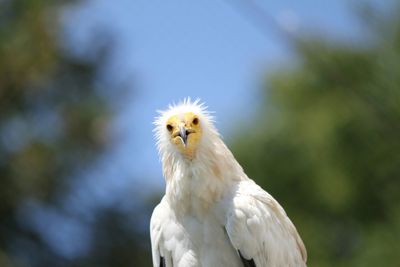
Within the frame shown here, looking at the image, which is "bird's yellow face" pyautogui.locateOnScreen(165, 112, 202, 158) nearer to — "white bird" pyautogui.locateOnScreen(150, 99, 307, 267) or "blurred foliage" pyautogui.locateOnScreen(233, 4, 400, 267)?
"white bird" pyautogui.locateOnScreen(150, 99, 307, 267)

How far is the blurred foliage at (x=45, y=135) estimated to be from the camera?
27688 millimetres

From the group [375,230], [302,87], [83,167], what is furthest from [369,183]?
[83,167]

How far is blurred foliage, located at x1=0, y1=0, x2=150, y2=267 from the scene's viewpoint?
90.8 ft

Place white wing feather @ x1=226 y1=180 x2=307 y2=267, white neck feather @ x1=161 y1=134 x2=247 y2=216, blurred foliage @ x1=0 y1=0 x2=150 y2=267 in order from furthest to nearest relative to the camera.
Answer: blurred foliage @ x1=0 y1=0 x2=150 y2=267, white neck feather @ x1=161 y1=134 x2=247 y2=216, white wing feather @ x1=226 y1=180 x2=307 y2=267

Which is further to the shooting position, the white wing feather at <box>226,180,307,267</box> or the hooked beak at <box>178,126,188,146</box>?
the hooked beak at <box>178,126,188,146</box>

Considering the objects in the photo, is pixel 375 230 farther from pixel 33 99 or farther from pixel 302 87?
pixel 33 99

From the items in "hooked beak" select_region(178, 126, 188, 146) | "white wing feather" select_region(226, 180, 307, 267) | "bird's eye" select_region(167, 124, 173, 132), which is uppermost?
"bird's eye" select_region(167, 124, 173, 132)

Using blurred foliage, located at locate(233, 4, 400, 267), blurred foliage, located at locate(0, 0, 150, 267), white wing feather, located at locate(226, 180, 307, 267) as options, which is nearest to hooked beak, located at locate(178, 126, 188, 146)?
white wing feather, located at locate(226, 180, 307, 267)

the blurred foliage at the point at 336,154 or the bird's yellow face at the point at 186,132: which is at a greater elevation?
the blurred foliage at the point at 336,154

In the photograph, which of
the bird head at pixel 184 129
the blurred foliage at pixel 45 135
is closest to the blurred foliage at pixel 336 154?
the blurred foliage at pixel 45 135

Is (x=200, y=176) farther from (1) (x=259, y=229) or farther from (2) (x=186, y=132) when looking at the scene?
(1) (x=259, y=229)

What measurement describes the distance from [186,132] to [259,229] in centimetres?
109

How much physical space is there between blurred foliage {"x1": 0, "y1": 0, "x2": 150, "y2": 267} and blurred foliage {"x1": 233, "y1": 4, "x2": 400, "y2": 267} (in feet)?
27.5

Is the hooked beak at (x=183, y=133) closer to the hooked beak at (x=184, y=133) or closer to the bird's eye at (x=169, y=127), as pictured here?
the hooked beak at (x=184, y=133)
